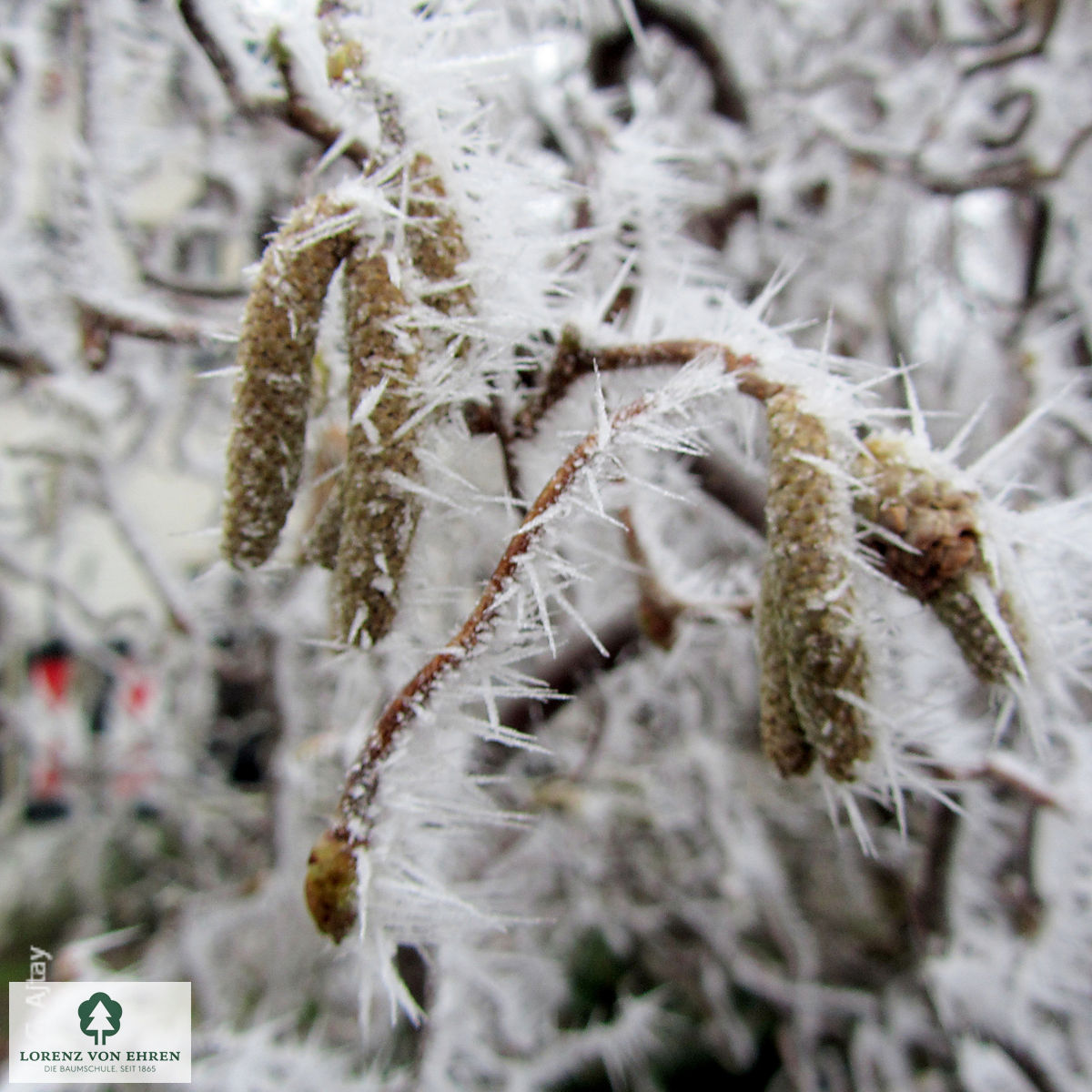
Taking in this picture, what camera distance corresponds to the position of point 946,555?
20.3 inches

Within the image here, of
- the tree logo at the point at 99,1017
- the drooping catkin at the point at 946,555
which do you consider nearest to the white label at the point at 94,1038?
the tree logo at the point at 99,1017

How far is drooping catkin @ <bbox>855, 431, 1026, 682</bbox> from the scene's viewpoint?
514 millimetres

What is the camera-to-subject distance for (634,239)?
3.14 feet

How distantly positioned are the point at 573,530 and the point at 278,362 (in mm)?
244

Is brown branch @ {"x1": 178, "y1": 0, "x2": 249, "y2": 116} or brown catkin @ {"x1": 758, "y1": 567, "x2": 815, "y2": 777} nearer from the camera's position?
brown catkin @ {"x1": 758, "y1": 567, "x2": 815, "y2": 777}

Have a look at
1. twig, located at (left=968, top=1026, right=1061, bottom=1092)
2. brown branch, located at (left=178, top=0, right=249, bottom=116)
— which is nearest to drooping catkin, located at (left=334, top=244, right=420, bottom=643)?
brown branch, located at (left=178, top=0, right=249, bottom=116)

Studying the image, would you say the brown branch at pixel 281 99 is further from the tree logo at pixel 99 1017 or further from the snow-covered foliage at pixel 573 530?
the tree logo at pixel 99 1017

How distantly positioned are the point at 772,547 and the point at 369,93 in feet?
1.45

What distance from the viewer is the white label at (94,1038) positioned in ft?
3.96

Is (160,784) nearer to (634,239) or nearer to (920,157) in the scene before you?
(634,239)

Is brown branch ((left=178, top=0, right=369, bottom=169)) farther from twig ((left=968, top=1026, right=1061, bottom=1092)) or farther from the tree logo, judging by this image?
twig ((left=968, top=1026, right=1061, bottom=1092))

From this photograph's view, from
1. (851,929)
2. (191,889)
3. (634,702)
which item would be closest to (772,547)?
(634,702)

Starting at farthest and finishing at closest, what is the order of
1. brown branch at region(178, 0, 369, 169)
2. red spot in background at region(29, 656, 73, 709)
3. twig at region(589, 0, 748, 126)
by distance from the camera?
red spot in background at region(29, 656, 73, 709) < twig at region(589, 0, 748, 126) < brown branch at region(178, 0, 369, 169)

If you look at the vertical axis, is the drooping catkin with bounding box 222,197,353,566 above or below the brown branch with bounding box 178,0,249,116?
below
